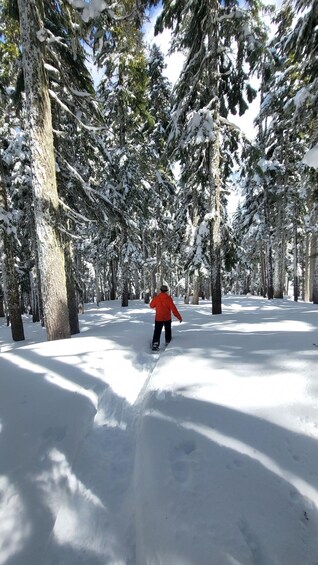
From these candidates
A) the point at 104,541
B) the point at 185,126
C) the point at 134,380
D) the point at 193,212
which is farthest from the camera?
the point at 193,212

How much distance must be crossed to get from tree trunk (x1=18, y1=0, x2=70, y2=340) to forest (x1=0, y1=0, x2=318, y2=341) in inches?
1.0

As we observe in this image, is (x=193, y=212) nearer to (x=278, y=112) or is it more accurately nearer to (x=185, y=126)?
(x=185, y=126)

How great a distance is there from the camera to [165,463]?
277cm

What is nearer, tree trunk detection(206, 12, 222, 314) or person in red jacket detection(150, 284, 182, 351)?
person in red jacket detection(150, 284, 182, 351)

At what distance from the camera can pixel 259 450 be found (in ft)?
8.84

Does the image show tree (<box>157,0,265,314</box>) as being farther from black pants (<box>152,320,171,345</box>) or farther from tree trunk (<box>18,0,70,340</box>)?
tree trunk (<box>18,0,70,340</box>)

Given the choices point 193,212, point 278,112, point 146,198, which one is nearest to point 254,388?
point 193,212

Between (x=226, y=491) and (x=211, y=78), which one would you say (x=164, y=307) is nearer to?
(x=226, y=491)

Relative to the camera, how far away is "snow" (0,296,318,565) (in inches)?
81.8

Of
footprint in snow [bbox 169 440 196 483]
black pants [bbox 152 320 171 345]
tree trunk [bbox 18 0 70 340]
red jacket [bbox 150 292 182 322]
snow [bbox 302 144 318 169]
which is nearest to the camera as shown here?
footprint in snow [bbox 169 440 196 483]

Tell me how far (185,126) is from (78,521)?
11.9 metres

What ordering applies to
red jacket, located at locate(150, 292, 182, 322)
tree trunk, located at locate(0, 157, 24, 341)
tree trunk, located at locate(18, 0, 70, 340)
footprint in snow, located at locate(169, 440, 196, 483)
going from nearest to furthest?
footprint in snow, located at locate(169, 440, 196, 483)
tree trunk, located at locate(18, 0, 70, 340)
red jacket, located at locate(150, 292, 182, 322)
tree trunk, located at locate(0, 157, 24, 341)

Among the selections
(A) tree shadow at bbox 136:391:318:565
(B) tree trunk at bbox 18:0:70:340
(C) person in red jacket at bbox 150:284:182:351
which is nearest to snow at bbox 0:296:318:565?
(A) tree shadow at bbox 136:391:318:565

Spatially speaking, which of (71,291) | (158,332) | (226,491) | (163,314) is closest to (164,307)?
(163,314)
